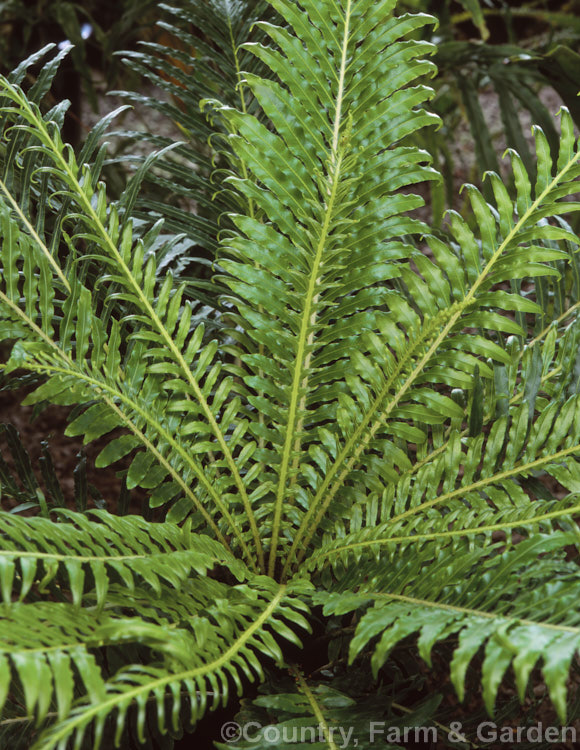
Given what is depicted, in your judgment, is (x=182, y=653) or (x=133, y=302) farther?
(x=133, y=302)

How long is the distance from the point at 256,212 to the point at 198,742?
640 millimetres

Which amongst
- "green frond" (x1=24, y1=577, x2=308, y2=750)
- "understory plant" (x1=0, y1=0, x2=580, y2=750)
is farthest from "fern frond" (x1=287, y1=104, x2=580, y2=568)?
"green frond" (x1=24, y1=577, x2=308, y2=750)

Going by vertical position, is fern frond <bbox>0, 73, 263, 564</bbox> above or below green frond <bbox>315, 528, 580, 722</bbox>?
above

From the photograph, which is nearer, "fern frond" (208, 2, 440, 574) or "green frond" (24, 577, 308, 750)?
"green frond" (24, 577, 308, 750)

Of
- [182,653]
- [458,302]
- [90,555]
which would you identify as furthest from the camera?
[458,302]

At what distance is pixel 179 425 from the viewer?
742 millimetres

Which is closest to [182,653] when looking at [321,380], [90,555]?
[90,555]

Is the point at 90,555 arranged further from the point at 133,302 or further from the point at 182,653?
the point at 133,302

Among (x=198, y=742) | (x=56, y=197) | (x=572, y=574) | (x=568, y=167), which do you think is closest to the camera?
(x=572, y=574)

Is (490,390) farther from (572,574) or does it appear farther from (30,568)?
(30,568)

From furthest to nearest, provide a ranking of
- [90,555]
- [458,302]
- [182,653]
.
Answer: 1. [458,302]
2. [90,555]
3. [182,653]

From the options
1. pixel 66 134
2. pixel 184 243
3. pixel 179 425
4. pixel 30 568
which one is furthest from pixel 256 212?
pixel 66 134

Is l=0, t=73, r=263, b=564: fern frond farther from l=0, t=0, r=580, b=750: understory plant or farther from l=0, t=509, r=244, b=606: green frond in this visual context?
l=0, t=509, r=244, b=606: green frond

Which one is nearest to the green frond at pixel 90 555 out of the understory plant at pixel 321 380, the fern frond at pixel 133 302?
the understory plant at pixel 321 380
